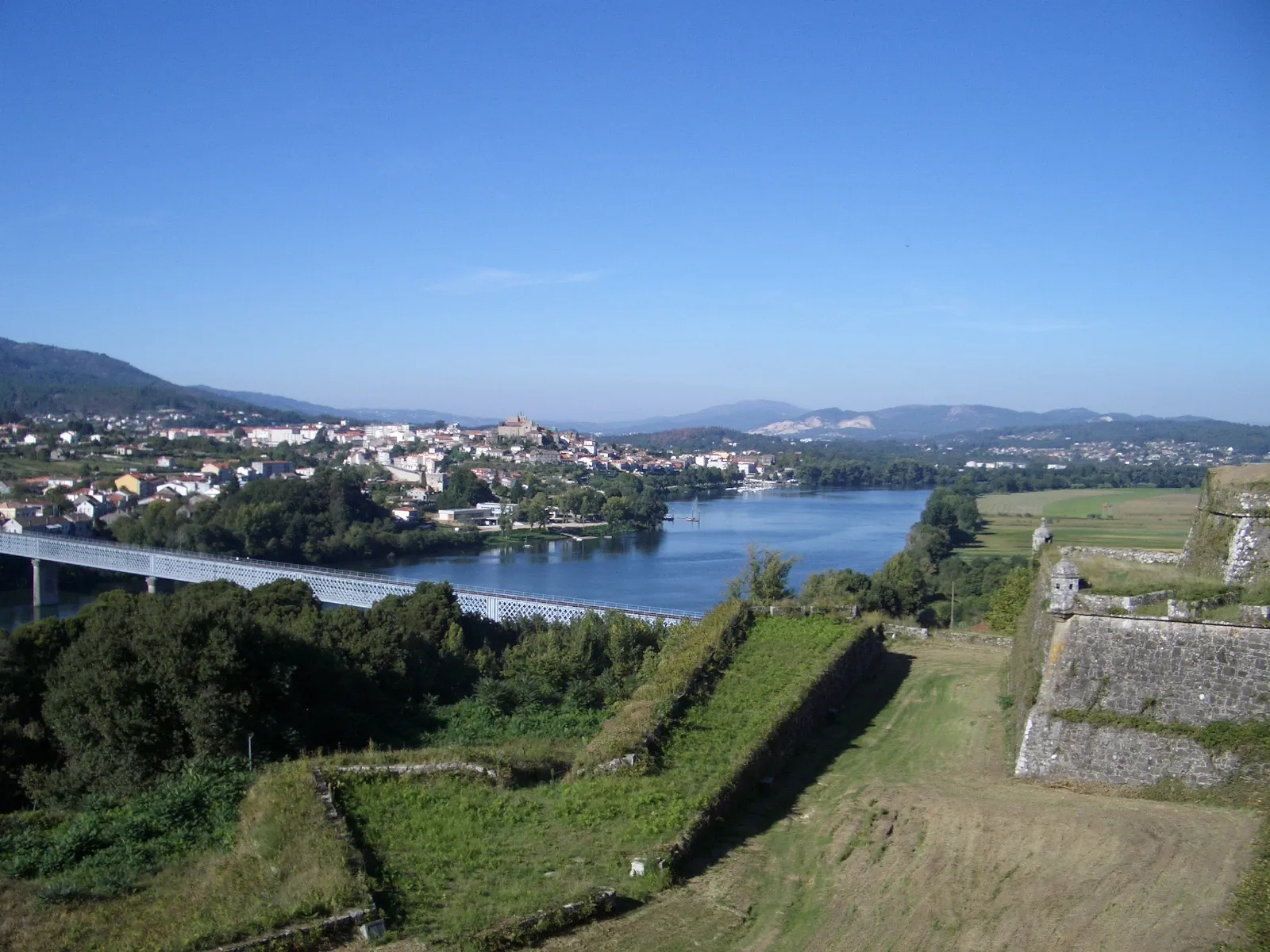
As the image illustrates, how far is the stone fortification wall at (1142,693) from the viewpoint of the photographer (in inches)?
199

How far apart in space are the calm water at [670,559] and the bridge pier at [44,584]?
1.13 feet

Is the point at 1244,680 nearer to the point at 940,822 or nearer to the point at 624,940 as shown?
the point at 940,822

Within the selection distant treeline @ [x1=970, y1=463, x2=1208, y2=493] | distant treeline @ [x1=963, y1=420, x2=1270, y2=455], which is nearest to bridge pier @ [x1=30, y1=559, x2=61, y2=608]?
distant treeline @ [x1=970, y1=463, x2=1208, y2=493]

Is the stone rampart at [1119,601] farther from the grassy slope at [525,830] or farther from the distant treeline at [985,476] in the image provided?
the distant treeline at [985,476]

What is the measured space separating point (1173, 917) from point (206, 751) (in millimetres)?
5527

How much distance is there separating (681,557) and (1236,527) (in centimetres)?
2484

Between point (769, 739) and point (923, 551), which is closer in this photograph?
point (769, 739)

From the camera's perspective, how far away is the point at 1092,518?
33312 millimetres

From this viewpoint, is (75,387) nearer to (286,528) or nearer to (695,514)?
(695,514)

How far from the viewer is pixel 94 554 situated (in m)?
26.2

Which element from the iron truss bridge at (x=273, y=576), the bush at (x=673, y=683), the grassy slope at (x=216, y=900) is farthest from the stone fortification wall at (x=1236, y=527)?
the iron truss bridge at (x=273, y=576)

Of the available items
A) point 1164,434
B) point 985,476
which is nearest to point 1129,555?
point 985,476

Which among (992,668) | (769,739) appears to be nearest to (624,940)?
(769,739)

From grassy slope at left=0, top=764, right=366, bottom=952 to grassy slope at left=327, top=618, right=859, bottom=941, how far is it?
227 millimetres
